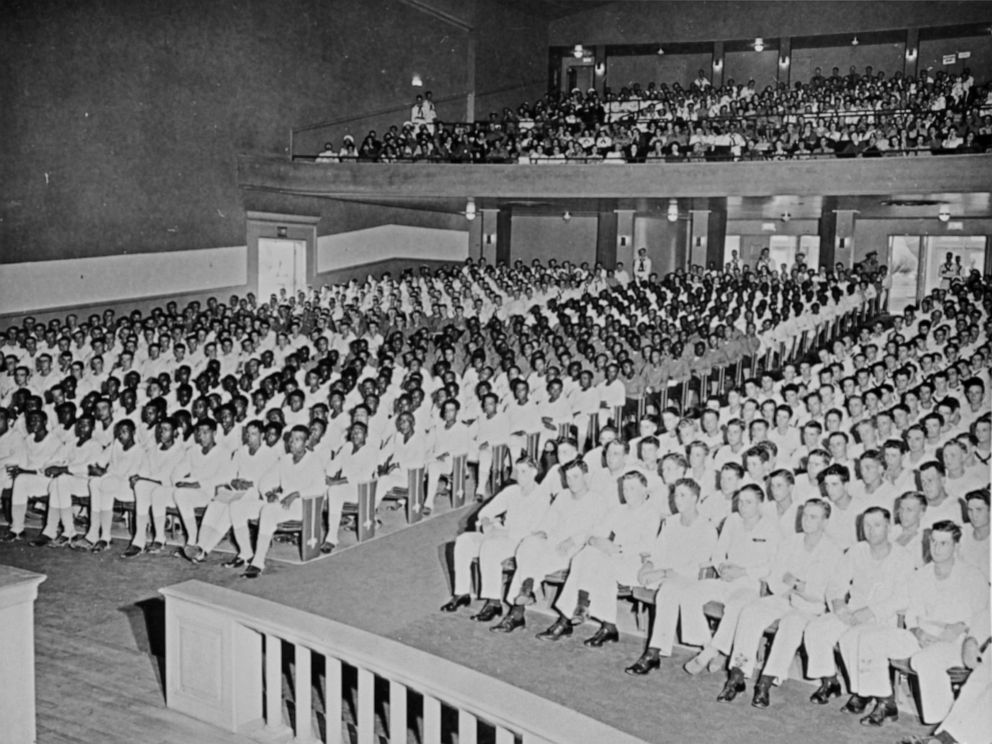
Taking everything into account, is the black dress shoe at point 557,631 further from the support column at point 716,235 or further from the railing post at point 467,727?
the support column at point 716,235

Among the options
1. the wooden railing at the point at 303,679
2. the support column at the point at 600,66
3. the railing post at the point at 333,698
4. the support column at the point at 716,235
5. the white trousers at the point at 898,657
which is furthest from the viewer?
the support column at the point at 600,66

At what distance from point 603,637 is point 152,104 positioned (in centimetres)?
1565

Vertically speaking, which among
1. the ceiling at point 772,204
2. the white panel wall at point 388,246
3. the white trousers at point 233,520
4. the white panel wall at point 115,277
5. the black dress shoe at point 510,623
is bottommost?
the black dress shoe at point 510,623

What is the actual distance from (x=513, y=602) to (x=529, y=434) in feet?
12.5

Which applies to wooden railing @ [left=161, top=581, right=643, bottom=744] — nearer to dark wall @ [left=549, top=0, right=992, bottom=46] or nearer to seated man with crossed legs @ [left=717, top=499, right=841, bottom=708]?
seated man with crossed legs @ [left=717, top=499, right=841, bottom=708]

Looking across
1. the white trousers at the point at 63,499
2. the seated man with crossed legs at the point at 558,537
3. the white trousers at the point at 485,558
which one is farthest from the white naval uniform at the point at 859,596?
the white trousers at the point at 63,499

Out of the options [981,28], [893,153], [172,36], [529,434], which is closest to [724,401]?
[529,434]

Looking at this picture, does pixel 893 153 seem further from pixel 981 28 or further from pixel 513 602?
pixel 513 602

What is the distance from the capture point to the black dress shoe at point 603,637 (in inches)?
237

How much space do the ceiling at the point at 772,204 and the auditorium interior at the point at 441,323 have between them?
235mm

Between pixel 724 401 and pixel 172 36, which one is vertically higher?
pixel 172 36

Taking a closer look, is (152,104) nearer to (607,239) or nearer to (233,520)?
(607,239)

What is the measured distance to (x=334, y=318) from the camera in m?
17.6

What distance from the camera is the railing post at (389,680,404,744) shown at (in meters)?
4.29
